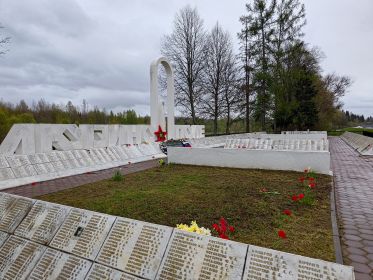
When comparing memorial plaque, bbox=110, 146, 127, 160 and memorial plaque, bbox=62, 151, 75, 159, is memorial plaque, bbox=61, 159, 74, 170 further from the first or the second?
memorial plaque, bbox=110, 146, 127, 160

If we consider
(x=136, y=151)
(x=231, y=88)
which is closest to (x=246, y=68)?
(x=231, y=88)

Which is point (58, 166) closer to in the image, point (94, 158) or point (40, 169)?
point (40, 169)

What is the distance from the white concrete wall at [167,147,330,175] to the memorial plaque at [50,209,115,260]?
636cm

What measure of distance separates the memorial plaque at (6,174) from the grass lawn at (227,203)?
169cm

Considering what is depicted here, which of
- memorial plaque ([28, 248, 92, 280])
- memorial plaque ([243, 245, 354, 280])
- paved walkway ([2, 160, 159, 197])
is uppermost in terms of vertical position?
memorial plaque ([243, 245, 354, 280])

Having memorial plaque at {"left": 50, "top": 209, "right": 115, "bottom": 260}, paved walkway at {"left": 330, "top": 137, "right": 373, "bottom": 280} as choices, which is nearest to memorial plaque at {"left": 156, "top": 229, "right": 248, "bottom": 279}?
memorial plaque at {"left": 50, "top": 209, "right": 115, "bottom": 260}

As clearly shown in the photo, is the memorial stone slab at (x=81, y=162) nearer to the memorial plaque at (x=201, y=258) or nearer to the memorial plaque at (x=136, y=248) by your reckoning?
the memorial plaque at (x=136, y=248)

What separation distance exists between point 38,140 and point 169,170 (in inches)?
154

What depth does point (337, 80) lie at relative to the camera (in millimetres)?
40281

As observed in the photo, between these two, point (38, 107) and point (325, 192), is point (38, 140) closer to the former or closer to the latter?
point (325, 192)

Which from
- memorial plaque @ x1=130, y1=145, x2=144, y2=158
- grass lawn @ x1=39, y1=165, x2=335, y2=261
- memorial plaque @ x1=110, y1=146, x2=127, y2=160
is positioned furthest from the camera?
memorial plaque @ x1=130, y1=145, x2=144, y2=158

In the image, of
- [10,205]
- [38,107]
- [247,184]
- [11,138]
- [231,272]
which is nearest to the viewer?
[231,272]

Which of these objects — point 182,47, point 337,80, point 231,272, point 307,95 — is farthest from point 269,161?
point 337,80

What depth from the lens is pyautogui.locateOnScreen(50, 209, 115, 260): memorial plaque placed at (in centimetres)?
228
